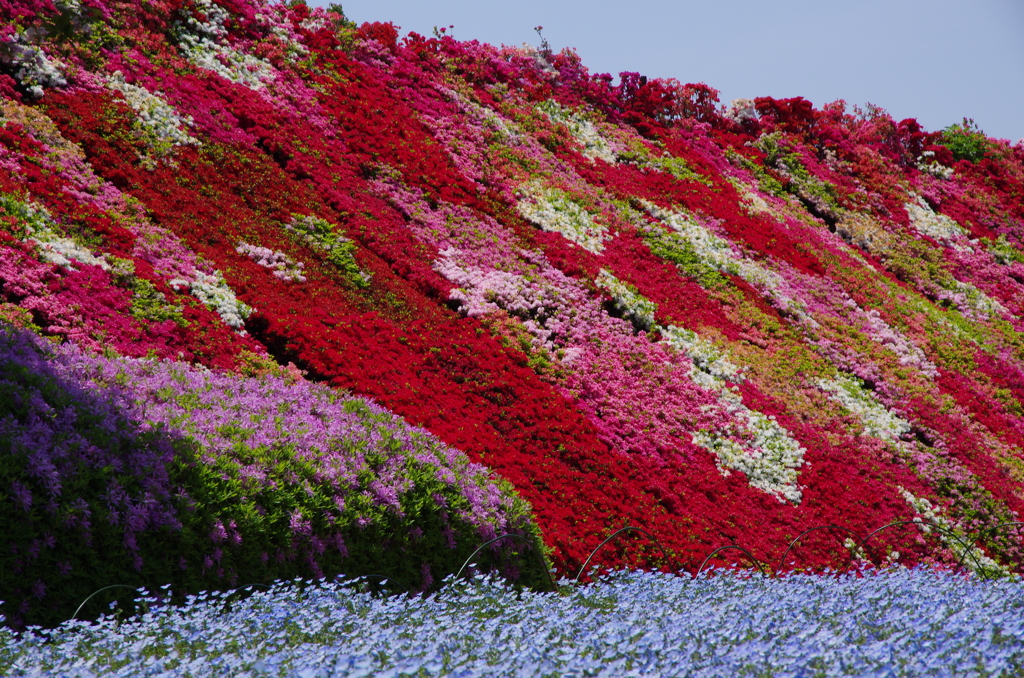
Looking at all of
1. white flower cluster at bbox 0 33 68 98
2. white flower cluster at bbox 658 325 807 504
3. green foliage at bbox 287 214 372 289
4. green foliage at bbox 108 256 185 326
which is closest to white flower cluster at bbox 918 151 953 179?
white flower cluster at bbox 658 325 807 504

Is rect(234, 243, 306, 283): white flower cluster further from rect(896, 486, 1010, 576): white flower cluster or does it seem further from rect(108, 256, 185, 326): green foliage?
rect(896, 486, 1010, 576): white flower cluster

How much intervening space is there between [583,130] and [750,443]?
16085 millimetres

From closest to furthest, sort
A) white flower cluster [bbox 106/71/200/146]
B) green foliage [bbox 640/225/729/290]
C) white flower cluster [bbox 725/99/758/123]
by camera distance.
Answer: white flower cluster [bbox 106/71/200/146]
green foliage [bbox 640/225/729/290]
white flower cluster [bbox 725/99/758/123]

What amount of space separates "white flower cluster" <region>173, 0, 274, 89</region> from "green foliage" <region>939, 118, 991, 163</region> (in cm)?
3364

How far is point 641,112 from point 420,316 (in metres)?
19.9

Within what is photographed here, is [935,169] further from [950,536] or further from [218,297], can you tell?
[218,297]

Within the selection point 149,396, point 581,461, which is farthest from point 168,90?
point 581,461

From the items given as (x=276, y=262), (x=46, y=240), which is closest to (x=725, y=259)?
(x=276, y=262)

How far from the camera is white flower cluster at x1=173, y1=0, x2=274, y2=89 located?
1855 cm

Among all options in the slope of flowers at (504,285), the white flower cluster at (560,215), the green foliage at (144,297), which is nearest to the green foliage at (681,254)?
the slope of flowers at (504,285)

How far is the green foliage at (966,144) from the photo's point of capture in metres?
38.0

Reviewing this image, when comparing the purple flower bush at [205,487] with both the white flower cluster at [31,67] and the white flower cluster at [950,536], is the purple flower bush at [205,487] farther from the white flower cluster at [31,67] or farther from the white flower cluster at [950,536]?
the white flower cluster at [950,536]

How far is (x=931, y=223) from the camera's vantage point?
29.6 metres

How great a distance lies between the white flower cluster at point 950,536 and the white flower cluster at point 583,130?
15140 millimetres
